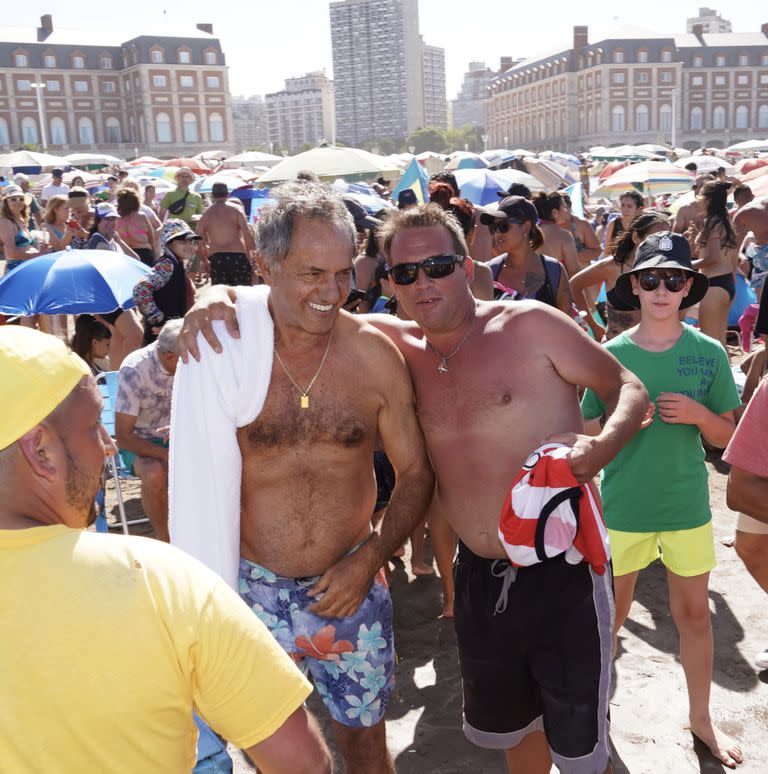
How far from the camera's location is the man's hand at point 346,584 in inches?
95.5

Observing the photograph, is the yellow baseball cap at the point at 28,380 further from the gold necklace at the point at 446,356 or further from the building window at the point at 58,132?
the building window at the point at 58,132

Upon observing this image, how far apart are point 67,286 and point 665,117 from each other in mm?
105431

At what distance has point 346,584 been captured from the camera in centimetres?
243

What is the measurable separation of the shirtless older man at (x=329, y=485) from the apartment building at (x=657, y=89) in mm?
100759

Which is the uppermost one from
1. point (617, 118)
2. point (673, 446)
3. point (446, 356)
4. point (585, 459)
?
point (617, 118)

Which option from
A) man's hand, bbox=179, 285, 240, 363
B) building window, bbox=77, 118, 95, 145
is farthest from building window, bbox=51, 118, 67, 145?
man's hand, bbox=179, 285, 240, 363

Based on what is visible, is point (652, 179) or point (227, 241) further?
point (652, 179)

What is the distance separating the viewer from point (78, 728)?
3.90ft

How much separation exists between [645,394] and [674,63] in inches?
4226

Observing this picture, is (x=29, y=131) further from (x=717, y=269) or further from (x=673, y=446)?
(x=673, y=446)

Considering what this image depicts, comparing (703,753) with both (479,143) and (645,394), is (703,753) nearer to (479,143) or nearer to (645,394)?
(645,394)

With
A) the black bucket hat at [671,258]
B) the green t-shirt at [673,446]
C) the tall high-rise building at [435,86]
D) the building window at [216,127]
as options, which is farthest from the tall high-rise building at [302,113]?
the green t-shirt at [673,446]

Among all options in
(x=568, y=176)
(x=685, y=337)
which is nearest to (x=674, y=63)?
→ (x=568, y=176)

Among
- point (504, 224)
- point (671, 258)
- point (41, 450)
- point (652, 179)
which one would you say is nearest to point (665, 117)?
point (652, 179)
